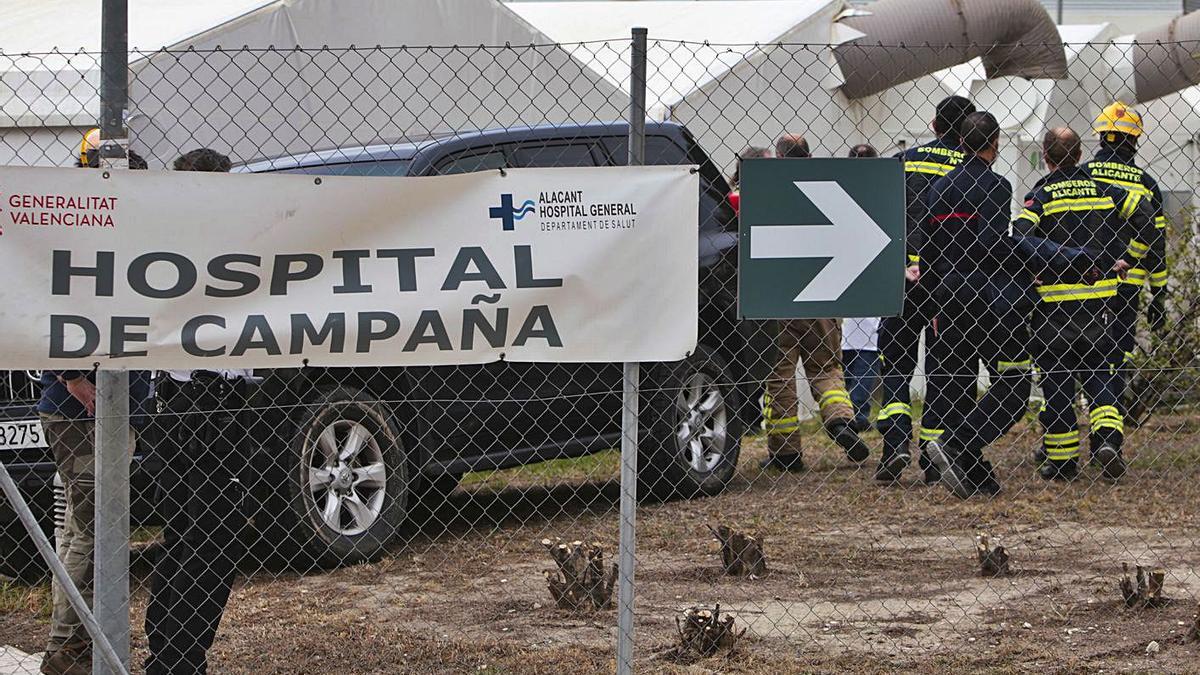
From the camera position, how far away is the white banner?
4348 millimetres

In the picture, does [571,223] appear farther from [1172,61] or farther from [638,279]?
[1172,61]

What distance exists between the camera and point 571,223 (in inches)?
181

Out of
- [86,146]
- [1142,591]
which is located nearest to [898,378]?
[1142,591]

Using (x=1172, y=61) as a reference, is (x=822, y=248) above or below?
below

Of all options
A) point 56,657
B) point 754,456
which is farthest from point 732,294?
point 56,657

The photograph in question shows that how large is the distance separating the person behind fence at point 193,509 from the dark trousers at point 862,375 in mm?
6822

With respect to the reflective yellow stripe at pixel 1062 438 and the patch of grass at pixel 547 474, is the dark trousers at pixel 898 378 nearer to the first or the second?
the reflective yellow stripe at pixel 1062 438

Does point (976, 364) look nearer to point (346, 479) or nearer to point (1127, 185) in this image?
point (1127, 185)

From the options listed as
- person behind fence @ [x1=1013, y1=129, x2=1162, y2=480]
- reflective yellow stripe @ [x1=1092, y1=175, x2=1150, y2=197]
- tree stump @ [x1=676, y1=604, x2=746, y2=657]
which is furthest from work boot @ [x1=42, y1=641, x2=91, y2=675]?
reflective yellow stripe @ [x1=1092, y1=175, x2=1150, y2=197]

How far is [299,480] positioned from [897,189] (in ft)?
9.48

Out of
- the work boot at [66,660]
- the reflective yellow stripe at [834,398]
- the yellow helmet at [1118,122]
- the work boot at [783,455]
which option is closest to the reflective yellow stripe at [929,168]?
the yellow helmet at [1118,122]

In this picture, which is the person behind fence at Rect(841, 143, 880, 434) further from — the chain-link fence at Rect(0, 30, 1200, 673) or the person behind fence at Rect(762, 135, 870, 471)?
the person behind fence at Rect(762, 135, 870, 471)

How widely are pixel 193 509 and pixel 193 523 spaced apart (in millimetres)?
43

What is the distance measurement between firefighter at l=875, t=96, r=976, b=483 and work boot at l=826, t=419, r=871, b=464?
0.28 metres
